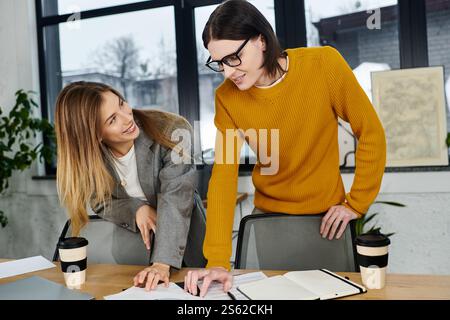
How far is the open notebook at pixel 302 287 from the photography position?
2.70 feet

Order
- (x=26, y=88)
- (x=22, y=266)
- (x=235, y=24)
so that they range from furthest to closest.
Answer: (x=26, y=88), (x=22, y=266), (x=235, y=24)

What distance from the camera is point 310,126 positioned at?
1275 mm

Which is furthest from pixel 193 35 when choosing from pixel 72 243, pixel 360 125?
pixel 72 243

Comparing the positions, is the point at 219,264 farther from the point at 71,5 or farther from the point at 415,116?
the point at 71,5

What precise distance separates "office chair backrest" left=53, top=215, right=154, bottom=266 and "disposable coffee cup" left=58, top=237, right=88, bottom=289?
314mm

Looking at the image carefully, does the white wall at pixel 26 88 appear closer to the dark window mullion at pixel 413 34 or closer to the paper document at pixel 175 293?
the paper document at pixel 175 293

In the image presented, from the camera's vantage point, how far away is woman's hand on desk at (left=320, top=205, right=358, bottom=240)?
1.19 metres

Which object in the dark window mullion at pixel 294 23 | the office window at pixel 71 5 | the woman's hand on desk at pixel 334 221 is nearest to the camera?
the woman's hand on desk at pixel 334 221

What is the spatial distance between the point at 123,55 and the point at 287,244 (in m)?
2.50

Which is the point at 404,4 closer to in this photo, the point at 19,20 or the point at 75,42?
the point at 75,42

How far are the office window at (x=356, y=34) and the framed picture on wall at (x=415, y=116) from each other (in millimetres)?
136

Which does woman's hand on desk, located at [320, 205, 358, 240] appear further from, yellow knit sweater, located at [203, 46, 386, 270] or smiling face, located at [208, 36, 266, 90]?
smiling face, located at [208, 36, 266, 90]

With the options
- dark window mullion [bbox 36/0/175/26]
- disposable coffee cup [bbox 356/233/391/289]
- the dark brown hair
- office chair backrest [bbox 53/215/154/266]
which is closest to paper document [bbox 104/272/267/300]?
disposable coffee cup [bbox 356/233/391/289]

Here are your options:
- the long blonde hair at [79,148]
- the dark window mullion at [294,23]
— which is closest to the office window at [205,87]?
the dark window mullion at [294,23]
